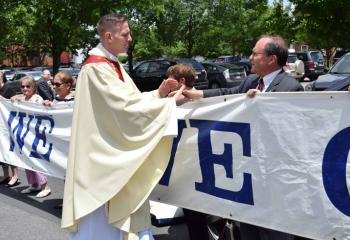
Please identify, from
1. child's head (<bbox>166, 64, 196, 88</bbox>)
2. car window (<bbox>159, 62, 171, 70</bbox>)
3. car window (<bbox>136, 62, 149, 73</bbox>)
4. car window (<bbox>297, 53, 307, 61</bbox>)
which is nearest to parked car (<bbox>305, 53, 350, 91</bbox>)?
child's head (<bbox>166, 64, 196, 88</bbox>)

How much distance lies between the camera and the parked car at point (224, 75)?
23266mm

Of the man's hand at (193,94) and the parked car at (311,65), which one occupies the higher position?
the man's hand at (193,94)

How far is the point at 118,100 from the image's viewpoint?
3299 millimetres

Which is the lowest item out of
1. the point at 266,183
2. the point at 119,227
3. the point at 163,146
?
the point at 119,227

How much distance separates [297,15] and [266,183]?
16946mm

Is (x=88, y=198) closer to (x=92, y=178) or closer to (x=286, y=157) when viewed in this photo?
(x=92, y=178)

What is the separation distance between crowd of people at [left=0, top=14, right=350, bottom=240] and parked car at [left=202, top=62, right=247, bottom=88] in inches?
778

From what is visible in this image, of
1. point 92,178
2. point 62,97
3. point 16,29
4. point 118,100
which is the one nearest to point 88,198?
point 92,178

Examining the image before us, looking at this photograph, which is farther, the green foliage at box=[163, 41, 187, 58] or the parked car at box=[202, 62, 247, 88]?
the green foliage at box=[163, 41, 187, 58]

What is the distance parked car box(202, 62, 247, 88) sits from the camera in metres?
23.3

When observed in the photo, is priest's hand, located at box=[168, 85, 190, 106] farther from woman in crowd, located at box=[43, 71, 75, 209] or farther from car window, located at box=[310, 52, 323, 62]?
car window, located at box=[310, 52, 323, 62]

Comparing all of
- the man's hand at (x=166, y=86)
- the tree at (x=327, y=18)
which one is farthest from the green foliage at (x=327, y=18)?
the man's hand at (x=166, y=86)

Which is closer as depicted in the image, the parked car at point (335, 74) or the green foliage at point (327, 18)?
the parked car at point (335, 74)

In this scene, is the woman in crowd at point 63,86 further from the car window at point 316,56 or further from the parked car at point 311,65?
the car window at point 316,56
